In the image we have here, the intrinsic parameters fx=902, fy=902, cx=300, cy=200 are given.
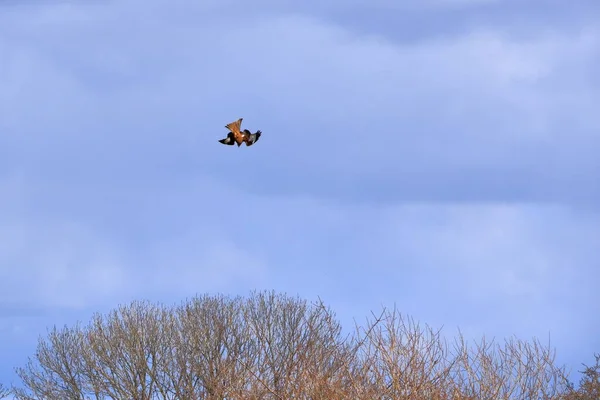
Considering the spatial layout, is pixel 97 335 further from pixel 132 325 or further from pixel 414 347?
pixel 414 347

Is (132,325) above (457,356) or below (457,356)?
above

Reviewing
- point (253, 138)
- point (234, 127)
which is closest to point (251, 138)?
point (253, 138)

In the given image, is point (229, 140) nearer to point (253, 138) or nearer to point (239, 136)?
point (239, 136)

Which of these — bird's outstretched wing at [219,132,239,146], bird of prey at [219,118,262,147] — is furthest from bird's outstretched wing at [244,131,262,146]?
bird's outstretched wing at [219,132,239,146]

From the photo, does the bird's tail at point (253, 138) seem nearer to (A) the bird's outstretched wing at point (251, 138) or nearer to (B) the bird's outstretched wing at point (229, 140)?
(A) the bird's outstretched wing at point (251, 138)

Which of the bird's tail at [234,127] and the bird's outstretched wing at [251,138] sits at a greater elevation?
the bird's tail at [234,127]

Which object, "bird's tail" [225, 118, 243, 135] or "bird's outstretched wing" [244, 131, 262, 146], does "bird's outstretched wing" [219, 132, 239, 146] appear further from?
"bird's outstretched wing" [244, 131, 262, 146]

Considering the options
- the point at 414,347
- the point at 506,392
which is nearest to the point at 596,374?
the point at 506,392

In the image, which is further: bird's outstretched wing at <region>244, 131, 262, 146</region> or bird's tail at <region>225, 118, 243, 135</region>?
bird's tail at <region>225, 118, 243, 135</region>

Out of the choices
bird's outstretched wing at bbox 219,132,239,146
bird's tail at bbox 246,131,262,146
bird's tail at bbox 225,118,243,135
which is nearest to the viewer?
bird's outstretched wing at bbox 219,132,239,146

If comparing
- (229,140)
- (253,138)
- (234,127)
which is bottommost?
(229,140)

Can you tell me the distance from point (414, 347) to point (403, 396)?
0.89 meters

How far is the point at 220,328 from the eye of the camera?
38.3 meters

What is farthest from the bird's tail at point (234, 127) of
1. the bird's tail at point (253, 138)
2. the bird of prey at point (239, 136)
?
the bird's tail at point (253, 138)
